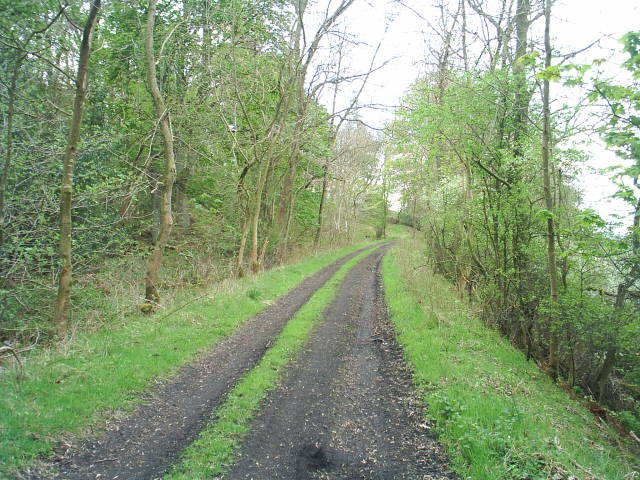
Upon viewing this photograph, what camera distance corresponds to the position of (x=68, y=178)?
720cm

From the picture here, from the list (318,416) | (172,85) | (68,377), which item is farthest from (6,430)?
(172,85)

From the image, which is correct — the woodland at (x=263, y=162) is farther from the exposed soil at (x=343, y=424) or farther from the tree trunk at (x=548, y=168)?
the exposed soil at (x=343, y=424)

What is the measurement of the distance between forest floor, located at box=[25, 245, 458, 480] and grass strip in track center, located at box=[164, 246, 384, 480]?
73 mm

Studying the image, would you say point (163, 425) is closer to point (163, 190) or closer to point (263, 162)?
point (163, 190)

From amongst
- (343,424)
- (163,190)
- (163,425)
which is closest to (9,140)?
(163,190)

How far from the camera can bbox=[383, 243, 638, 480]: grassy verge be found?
4109mm

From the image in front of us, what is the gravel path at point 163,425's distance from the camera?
3858mm

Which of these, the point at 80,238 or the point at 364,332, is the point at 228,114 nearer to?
the point at 80,238

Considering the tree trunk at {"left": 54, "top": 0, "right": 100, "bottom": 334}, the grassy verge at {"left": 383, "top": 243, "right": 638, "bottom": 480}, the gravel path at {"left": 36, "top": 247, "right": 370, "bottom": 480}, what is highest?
the tree trunk at {"left": 54, "top": 0, "right": 100, "bottom": 334}

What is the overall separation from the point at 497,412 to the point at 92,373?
5963 mm

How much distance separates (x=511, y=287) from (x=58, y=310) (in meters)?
10.6

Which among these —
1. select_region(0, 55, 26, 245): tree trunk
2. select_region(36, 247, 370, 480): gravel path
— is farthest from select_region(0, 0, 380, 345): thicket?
select_region(36, 247, 370, 480): gravel path

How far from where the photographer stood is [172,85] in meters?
11.6

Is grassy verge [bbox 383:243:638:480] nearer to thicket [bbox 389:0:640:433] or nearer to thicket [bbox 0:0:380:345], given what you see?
thicket [bbox 389:0:640:433]
